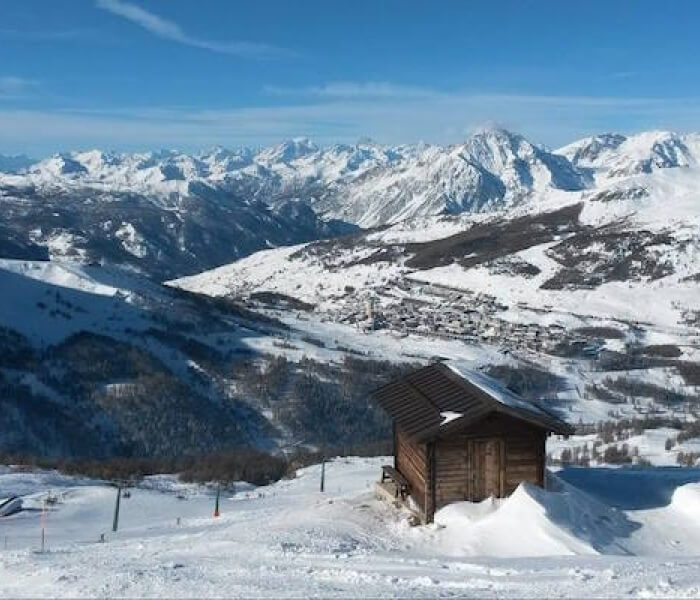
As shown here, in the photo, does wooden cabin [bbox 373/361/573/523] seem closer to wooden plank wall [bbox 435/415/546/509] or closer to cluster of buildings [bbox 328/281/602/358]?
wooden plank wall [bbox 435/415/546/509]

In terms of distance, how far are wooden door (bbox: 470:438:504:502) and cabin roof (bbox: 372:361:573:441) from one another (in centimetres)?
92

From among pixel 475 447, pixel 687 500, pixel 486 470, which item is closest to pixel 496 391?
pixel 475 447

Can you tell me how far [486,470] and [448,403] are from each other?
199cm

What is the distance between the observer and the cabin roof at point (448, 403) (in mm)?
21875

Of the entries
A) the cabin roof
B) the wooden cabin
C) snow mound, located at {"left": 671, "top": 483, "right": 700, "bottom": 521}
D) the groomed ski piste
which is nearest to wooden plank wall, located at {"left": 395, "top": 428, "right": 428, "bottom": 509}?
the wooden cabin

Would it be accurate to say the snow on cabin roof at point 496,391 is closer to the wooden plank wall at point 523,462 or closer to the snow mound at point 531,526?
the wooden plank wall at point 523,462

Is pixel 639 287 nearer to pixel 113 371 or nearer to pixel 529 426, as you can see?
pixel 113 371

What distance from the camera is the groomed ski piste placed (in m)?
14.2

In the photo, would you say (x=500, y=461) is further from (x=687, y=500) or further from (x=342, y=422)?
(x=342, y=422)

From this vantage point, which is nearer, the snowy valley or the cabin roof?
the snowy valley

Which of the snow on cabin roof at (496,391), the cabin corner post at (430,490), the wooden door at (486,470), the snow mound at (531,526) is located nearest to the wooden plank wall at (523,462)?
the wooden door at (486,470)

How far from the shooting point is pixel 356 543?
19672mm

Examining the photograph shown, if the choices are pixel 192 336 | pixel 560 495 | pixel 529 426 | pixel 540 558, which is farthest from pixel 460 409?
pixel 192 336

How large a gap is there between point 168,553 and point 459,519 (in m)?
7.33
